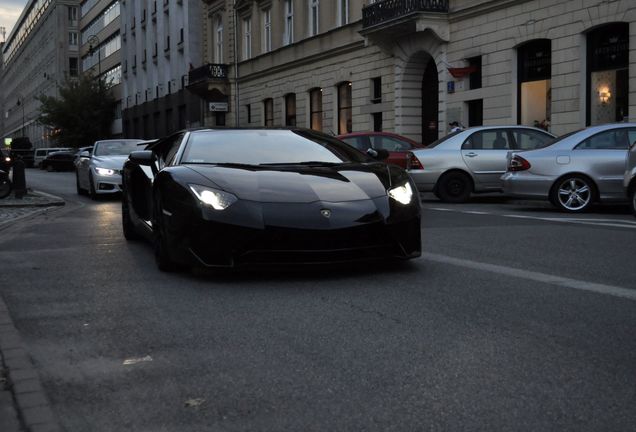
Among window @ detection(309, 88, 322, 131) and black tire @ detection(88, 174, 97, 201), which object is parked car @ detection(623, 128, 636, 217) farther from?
window @ detection(309, 88, 322, 131)

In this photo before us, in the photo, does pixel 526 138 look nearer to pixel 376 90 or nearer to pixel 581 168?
pixel 581 168

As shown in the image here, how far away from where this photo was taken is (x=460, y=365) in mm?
4168

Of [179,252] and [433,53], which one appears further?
[433,53]

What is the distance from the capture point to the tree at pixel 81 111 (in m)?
73.3

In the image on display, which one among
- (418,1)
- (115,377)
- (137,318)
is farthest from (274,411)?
(418,1)

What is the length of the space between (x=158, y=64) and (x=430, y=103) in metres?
34.7

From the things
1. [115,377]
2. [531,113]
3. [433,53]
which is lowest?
[115,377]

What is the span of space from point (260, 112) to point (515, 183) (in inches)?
1172

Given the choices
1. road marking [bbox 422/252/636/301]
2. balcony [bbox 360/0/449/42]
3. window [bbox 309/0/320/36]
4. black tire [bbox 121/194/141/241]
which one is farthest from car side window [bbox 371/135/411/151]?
window [bbox 309/0/320/36]

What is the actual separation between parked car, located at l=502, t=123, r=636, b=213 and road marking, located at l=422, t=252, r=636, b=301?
6.57 meters

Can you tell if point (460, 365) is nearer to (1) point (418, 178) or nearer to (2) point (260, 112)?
(1) point (418, 178)

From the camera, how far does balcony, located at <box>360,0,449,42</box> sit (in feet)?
89.2

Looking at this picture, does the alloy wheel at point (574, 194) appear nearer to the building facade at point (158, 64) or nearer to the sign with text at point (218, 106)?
the sign with text at point (218, 106)

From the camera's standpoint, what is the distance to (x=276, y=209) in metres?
6.40
